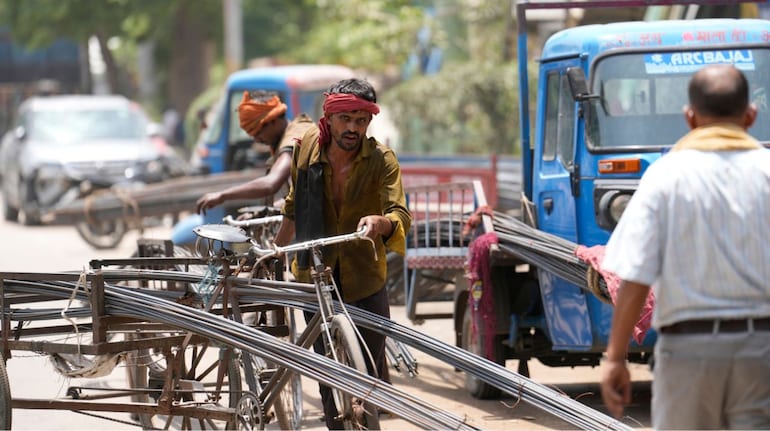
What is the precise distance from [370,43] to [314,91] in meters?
11.4

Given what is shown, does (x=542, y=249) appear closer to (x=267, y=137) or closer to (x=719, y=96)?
(x=267, y=137)

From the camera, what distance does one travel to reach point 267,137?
8102mm

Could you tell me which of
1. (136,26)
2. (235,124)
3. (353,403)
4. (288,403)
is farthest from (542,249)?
(136,26)

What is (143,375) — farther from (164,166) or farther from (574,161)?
(164,166)

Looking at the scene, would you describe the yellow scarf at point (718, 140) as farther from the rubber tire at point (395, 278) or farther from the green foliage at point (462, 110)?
the green foliage at point (462, 110)

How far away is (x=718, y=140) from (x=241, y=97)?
12.6m

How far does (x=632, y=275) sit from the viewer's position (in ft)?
12.5

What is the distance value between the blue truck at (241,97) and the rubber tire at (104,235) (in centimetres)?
154

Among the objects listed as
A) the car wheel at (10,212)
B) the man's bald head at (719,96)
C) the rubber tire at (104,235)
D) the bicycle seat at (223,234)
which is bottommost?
the car wheel at (10,212)

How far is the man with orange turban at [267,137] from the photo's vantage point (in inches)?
298

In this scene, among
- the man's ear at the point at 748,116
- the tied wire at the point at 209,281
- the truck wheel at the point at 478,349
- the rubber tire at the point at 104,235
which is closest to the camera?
the man's ear at the point at 748,116

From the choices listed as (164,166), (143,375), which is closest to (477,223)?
(143,375)

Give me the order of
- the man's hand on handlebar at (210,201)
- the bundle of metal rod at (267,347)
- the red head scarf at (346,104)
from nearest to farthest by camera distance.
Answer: the bundle of metal rod at (267,347)
the red head scarf at (346,104)
the man's hand on handlebar at (210,201)

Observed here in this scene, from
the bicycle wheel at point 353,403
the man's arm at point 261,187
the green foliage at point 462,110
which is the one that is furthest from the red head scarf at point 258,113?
the green foliage at point 462,110
